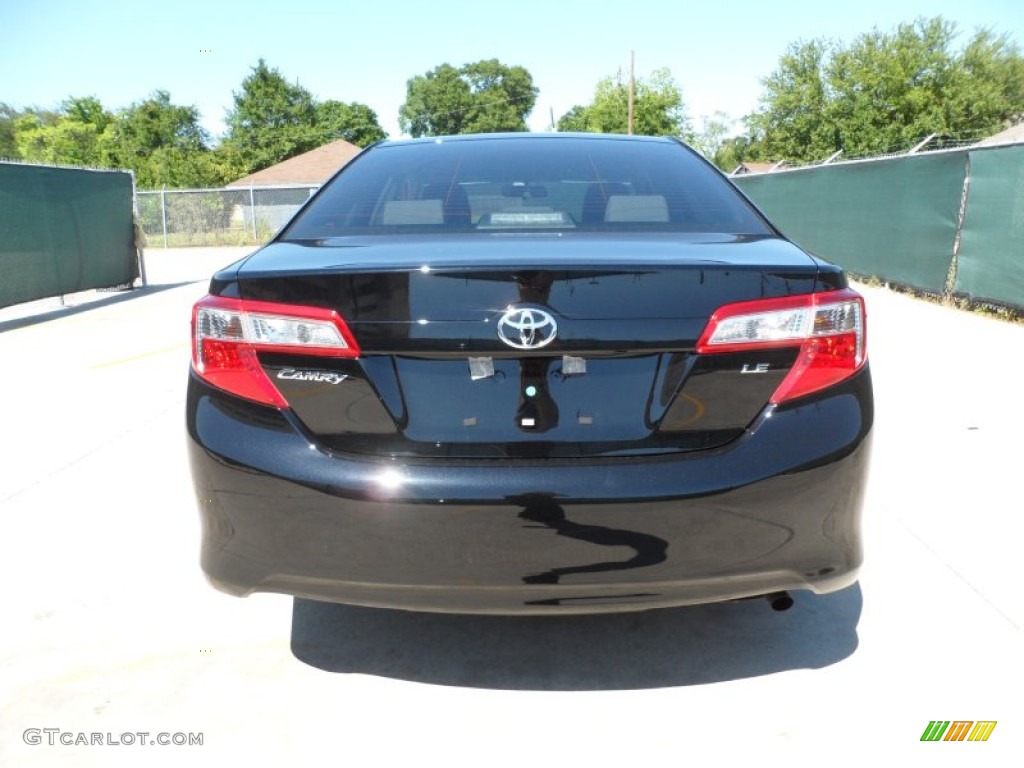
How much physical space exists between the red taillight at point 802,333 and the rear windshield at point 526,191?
54cm

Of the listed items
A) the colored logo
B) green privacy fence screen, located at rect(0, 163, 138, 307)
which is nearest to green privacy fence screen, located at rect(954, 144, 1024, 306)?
the colored logo

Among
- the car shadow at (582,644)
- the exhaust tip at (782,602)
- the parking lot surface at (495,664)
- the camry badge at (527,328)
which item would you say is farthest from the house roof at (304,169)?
the camry badge at (527,328)

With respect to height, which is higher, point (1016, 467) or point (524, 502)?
point (524, 502)

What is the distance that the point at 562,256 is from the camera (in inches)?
86.8

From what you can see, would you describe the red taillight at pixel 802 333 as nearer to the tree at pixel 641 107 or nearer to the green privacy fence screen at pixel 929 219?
the green privacy fence screen at pixel 929 219

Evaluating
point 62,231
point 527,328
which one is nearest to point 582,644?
point 527,328

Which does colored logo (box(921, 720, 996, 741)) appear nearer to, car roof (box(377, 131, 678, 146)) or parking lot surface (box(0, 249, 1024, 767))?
parking lot surface (box(0, 249, 1024, 767))

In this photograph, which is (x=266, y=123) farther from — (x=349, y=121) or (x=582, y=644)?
(x=582, y=644)

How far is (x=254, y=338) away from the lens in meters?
2.22

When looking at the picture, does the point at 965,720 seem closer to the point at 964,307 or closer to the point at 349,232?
the point at 349,232

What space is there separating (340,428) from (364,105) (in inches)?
3984

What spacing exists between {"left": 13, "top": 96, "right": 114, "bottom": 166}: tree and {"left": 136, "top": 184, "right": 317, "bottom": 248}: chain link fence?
43.6 meters

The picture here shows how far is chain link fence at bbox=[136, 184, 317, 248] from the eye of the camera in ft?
113

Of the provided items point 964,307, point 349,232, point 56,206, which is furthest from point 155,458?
point 964,307
